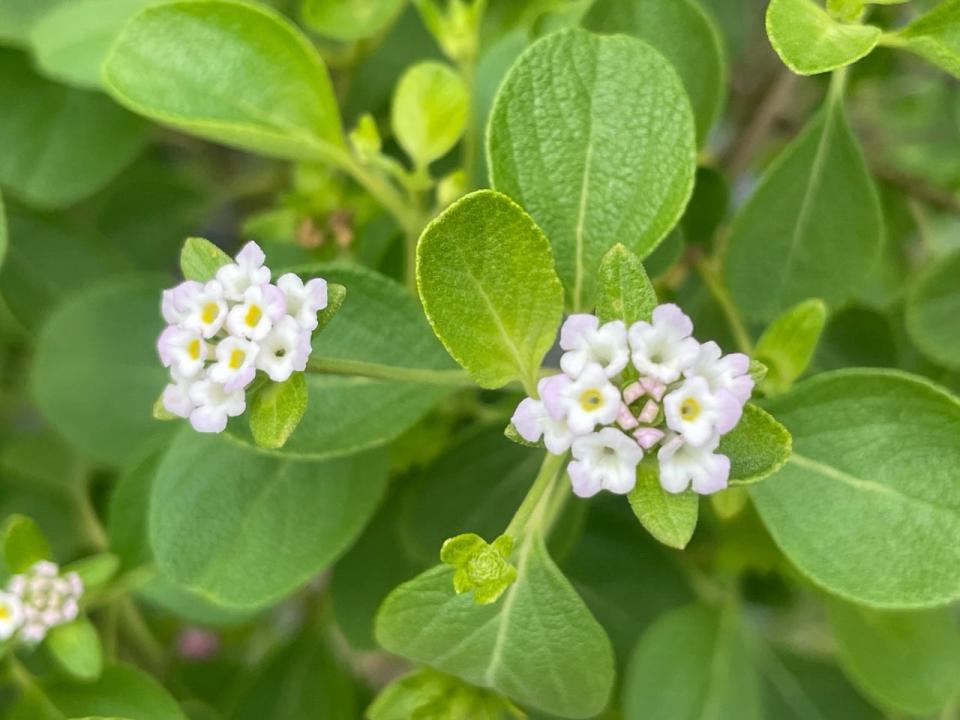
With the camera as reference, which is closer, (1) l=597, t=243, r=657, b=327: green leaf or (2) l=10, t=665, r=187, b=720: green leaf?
(1) l=597, t=243, r=657, b=327: green leaf

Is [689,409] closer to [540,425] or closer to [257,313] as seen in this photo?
[540,425]

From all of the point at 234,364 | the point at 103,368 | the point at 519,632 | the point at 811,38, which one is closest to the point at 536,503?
the point at 519,632

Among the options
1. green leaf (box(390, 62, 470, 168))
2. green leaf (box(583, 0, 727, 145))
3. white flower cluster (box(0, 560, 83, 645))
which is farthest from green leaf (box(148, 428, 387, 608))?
green leaf (box(583, 0, 727, 145))

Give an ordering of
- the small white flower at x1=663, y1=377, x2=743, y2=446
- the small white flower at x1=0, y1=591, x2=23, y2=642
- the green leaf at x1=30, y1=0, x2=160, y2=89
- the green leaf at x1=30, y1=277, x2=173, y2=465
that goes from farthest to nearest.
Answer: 1. the green leaf at x1=30, y1=277, x2=173, y2=465
2. the green leaf at x1=30, y1=0, x2=160, y2=89
3. the small white flower at x1=0, y1=591, x2=23, y2=642
4. the small white flower at x1=663, y1=377, x2=743, y2=446

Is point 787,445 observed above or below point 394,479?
above

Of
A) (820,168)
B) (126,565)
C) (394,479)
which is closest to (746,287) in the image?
(820,168)

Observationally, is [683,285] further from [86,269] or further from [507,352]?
[86,269]

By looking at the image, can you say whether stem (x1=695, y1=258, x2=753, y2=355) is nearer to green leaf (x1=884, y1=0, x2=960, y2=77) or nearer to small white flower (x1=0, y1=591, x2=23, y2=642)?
green leaf (x1=884, y1=0, x2=960, y2=77)
